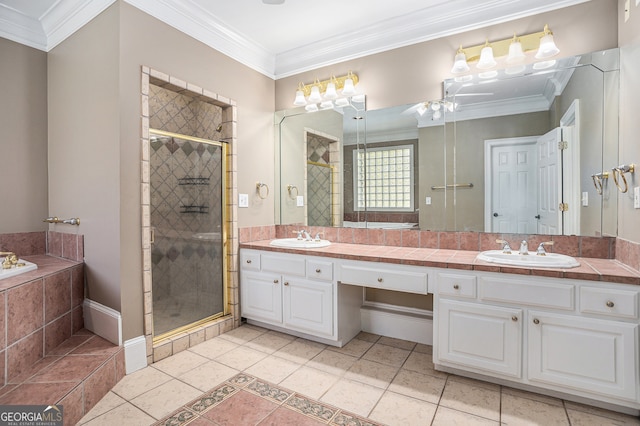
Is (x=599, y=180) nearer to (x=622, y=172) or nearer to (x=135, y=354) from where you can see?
(x=622, y=172)

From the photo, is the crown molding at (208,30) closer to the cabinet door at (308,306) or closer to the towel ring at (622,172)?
the cabinet door at (308,306)

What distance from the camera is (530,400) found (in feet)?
6.02

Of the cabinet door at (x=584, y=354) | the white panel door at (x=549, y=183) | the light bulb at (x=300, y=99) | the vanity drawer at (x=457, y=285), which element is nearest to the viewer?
the cabinet door at (x=584, y=354)

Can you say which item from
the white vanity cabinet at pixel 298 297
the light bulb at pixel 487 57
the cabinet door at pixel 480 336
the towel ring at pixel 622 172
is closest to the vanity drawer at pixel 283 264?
the white vanity cabinet at pixel 298 297

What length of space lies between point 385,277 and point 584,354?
1123 mm

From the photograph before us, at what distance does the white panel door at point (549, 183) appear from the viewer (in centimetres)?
220

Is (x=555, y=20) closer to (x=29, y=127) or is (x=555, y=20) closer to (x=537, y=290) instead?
(x=537, y=290)

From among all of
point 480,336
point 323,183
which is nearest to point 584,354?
point 480,336

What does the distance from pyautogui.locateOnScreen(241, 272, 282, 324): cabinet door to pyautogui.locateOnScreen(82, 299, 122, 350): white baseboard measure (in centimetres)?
105

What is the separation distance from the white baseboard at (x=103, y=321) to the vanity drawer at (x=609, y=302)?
2734 millimetres

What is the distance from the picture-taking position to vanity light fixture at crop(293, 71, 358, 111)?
2.91 meters

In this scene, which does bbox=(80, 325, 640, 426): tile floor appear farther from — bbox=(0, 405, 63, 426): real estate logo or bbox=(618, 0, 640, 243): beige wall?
bbox=(618, 0, 640, 243): beige wall

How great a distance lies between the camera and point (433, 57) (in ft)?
8.45

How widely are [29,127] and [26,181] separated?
0.45 metres
